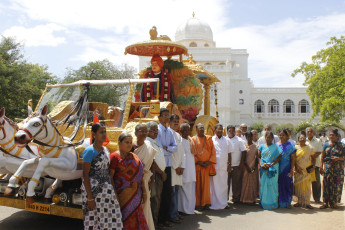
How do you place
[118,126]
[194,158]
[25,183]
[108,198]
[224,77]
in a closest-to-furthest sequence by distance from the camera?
1. [108,198]
2. [25,183]
3. [118,126]
4. [194,158]
5. [224,77]

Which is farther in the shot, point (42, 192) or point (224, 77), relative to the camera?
point (224, 77)

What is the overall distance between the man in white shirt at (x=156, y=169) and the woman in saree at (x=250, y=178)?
2881 mm

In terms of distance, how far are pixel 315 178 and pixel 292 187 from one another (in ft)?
3.13

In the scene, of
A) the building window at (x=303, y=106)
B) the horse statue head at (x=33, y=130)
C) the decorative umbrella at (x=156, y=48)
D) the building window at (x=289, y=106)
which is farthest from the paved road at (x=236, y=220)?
the building window at (x=303, y=106)

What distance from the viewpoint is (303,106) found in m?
50.8

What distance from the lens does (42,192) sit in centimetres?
492

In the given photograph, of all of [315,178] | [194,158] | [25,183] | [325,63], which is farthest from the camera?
[325,63]

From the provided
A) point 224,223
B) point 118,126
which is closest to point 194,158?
point 224,223

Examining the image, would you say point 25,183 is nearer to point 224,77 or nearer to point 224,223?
point 224,223

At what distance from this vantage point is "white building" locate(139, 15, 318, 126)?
49031 mm

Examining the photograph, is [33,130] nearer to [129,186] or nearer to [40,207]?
[40,207]

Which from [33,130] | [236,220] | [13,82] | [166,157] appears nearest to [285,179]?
[236,220]

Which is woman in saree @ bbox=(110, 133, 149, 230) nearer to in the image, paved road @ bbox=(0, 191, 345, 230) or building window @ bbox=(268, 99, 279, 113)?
paved road @ bbox=(0, 191, 345, 230)

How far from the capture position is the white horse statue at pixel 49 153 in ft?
14.3
